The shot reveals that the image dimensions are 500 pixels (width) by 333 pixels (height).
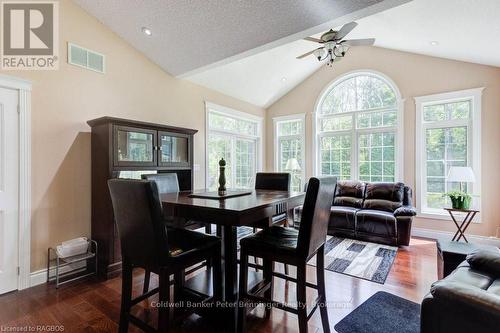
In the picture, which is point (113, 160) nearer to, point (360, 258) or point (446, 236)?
point (360, 258)

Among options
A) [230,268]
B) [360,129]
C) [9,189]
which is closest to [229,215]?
[230,268]

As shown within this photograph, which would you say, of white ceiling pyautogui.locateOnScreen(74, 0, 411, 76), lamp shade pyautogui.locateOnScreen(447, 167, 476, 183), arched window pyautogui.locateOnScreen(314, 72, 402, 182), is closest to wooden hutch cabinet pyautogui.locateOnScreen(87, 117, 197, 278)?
white ceiling pyautogui.locateOnScreen(74, 0, 411, 76)

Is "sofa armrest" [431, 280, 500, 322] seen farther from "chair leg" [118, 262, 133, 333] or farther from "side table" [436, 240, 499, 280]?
"chair leg" [118, 262, 133, 333]

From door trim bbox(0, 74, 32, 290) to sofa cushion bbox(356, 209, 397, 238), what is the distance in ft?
14.3

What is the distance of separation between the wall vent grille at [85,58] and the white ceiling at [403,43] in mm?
1518

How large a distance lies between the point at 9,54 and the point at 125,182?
7.61 feet

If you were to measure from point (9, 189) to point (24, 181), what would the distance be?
0.13 m

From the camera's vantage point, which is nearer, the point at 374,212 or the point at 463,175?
the point at 463,175

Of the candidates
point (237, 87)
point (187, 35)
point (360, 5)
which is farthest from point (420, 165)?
point (187, 35)

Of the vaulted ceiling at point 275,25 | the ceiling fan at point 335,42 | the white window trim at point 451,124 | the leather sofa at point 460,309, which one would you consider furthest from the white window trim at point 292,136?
the leather sofa at point 460,309

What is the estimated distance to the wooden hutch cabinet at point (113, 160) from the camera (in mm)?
2758

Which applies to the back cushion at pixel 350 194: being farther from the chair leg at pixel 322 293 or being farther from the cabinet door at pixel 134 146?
the cabinet door at pixel 134 146

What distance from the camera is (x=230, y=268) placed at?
A: 171 cm

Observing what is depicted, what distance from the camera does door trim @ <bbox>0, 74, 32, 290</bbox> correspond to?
2.50 meters
